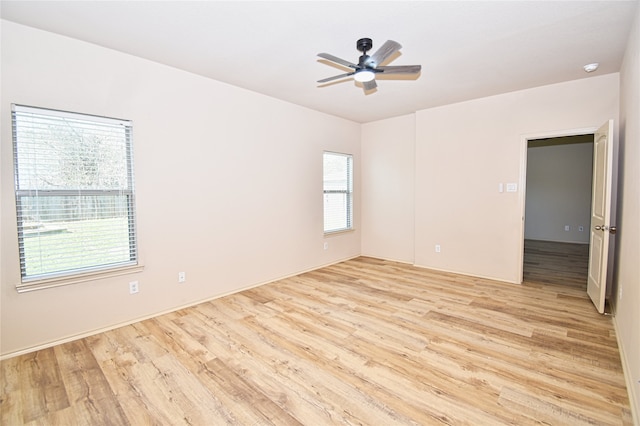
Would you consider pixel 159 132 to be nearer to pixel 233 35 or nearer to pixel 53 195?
pixel 53 195

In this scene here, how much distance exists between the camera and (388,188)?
18.5 feet

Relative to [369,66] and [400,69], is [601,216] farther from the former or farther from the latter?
[369,66]

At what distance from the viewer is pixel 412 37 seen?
2615 mm

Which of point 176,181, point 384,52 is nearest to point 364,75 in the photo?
point 384,52

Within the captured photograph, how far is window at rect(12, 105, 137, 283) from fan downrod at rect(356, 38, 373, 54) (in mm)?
2322

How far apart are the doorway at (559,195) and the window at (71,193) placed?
7.13 metres

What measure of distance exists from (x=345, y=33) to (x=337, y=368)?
272 centimetres

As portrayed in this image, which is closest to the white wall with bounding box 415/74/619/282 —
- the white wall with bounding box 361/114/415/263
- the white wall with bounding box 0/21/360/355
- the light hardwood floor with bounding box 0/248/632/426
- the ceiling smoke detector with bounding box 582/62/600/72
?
the white wall with bounding box 361/114/415/263

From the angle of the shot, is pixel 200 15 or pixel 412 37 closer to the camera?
pixel 200 15

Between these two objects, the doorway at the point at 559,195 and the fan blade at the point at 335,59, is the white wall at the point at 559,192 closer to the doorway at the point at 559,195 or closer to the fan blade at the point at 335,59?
the doorway at the point at 559,195

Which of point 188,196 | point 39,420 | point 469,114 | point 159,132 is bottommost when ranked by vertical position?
point 39,420

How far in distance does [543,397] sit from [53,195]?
398 cm

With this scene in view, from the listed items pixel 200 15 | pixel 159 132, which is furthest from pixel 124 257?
pixel 200 15

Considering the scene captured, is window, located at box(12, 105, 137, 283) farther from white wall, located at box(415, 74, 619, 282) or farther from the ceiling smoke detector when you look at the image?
the ceiling smoke detector
